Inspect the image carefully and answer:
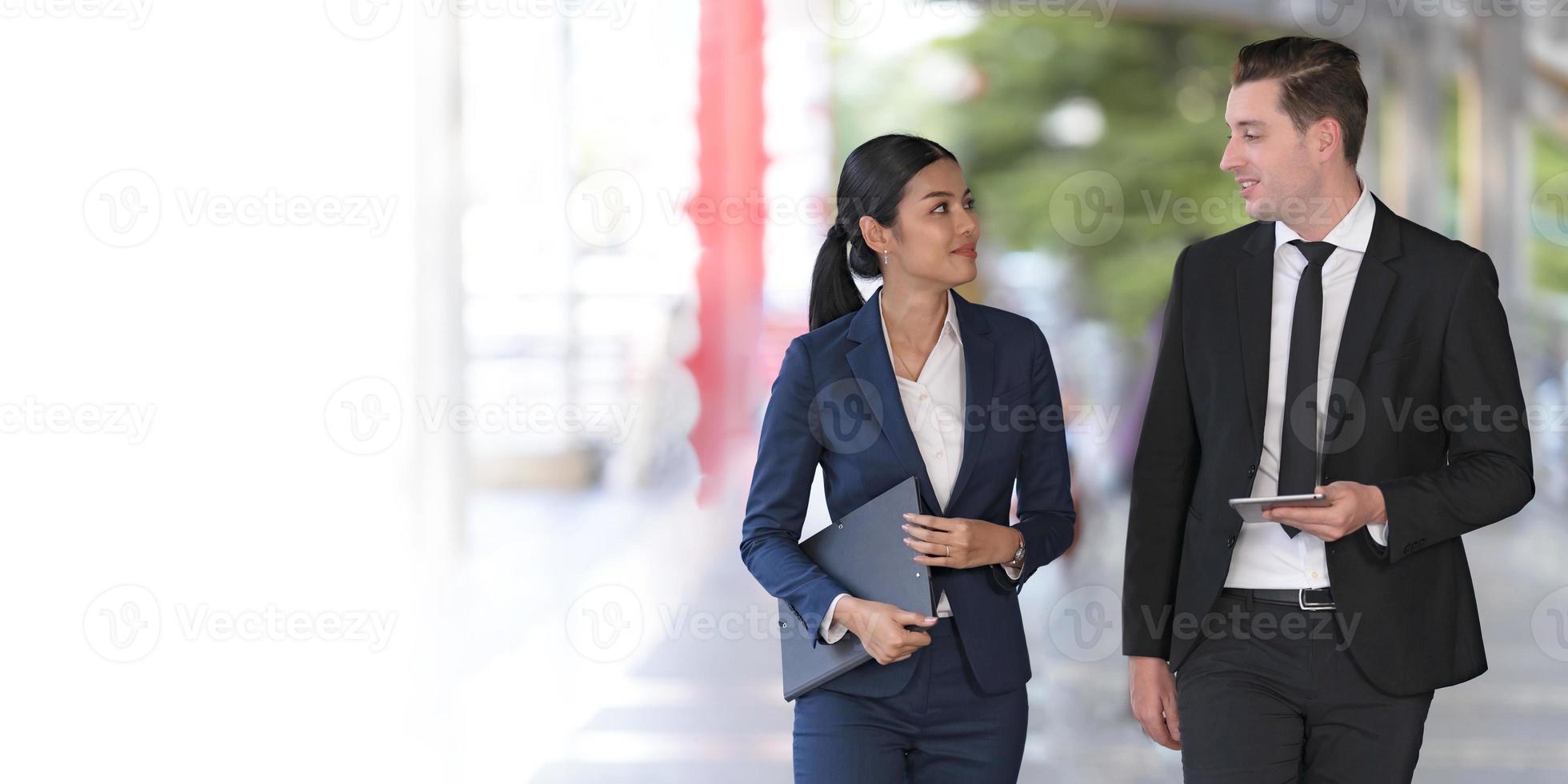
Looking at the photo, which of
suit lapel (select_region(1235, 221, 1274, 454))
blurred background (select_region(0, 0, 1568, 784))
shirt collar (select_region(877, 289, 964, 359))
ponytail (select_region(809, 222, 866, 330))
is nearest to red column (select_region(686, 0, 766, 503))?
blurred background (select_region(0, 0, 1568, 784))

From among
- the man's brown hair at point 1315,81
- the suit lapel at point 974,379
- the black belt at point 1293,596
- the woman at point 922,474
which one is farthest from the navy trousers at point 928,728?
the man's brown hair at point 1315,81

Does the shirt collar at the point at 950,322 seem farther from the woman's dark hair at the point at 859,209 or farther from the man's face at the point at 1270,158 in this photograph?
the man's face at the point at 1270,158

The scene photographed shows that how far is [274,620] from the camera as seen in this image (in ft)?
16.2

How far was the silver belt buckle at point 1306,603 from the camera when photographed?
6.46 feet

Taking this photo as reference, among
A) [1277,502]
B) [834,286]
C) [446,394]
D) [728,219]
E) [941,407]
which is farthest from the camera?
[728,219]

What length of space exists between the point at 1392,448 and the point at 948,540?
63 centimetres

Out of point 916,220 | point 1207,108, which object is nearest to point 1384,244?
point 916,220

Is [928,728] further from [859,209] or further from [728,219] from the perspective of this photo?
[728,219]

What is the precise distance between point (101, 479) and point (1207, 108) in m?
15.7

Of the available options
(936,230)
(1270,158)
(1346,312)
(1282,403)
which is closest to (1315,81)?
(1270,158)

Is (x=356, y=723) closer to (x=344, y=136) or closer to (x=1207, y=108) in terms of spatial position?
(x=344, y=136)

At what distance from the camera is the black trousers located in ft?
6.47

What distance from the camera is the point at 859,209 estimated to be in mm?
2205

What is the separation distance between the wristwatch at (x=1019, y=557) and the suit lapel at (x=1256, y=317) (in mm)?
346
